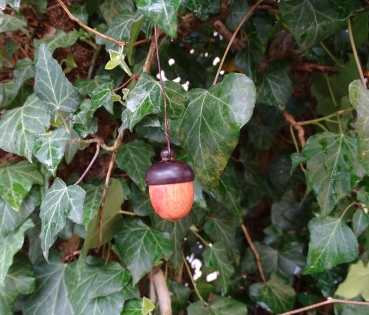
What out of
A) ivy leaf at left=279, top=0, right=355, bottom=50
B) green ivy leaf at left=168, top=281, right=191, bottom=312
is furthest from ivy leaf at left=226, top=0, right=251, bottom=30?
green ivy leaf at left=168, top=281, right=191, bottom=312

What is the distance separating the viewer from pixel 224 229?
0.97 meters

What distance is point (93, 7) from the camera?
0.82 meters

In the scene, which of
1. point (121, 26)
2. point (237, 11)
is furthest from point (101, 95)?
point (237, 11)

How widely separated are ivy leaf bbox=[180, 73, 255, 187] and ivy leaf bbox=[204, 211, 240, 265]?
40cm

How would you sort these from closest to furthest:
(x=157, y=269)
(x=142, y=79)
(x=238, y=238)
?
1. (x=142, y=79)
2. (x=157, y=269)
3. (x=238, y=238)

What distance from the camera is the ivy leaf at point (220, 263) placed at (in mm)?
897

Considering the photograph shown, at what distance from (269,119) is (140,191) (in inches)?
21.4

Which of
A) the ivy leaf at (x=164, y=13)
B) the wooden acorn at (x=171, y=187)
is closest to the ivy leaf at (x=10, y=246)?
the wooden acorn at (x=171, y=187)

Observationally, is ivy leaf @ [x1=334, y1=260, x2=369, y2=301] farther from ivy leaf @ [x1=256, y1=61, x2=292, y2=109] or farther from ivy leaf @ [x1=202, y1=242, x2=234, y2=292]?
ivy leaf @ [x1=256, y1=61, x2=292, y2=109]

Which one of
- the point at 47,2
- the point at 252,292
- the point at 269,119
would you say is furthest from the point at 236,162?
the point at 47,2

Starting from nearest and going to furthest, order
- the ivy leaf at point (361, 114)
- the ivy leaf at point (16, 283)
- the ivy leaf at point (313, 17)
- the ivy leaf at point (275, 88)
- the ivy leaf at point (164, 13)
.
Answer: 1. the ivy leaf at point (164, 13)
2. the ivy leaf at point (361, 114)
3. the ivy leaf at point (313, 17)
4. the ivy leaf at point (16, 283)
5. the ivy leaf at point (275, 88)

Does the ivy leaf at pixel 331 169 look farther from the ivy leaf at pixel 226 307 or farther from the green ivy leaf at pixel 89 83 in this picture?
the green ivy leaf at pixel 89 83

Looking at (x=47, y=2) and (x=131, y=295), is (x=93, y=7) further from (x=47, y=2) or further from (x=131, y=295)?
(x=131, y=295)

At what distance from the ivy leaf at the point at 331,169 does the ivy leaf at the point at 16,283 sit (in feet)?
1.94
